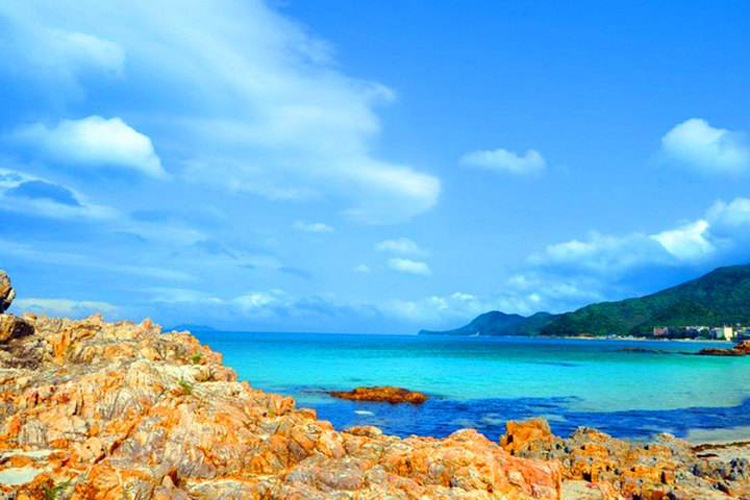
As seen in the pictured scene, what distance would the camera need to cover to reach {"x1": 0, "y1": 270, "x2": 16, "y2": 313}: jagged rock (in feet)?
121

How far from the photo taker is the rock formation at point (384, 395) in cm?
6954

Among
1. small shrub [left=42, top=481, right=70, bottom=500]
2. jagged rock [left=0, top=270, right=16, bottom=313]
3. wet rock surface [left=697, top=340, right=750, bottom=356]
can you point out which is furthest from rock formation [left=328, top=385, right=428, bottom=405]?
wet rock surface [left=697, top=340, right=750, bottom=356]

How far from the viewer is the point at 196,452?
63.0 ft

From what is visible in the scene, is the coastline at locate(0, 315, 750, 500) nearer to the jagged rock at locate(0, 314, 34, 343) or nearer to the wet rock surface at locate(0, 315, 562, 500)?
the wet rock surface at locate(0, 315, 562, 500)

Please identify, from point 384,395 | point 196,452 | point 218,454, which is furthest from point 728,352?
point 196,452

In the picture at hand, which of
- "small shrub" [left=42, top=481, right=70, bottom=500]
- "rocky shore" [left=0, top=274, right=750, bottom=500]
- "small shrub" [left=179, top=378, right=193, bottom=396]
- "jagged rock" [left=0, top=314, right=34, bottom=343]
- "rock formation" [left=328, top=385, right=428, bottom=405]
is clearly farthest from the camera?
"rock formation" [left=328, top=385, right=428, bottom=405]

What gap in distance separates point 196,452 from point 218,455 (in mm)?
792

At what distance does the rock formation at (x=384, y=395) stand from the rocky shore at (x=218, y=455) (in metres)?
40.4

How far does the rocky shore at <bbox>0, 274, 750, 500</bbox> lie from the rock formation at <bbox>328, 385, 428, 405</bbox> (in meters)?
40.4

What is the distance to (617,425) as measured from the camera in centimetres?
5378

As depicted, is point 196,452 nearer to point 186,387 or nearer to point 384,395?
point 186,387

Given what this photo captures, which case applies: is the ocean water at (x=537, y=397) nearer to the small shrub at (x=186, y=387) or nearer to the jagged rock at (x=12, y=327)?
the small shrub at (x=186, y=387)

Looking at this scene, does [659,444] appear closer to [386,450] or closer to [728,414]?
[386,450]

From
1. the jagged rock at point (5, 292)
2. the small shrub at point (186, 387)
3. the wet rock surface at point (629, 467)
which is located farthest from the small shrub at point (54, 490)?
the jagged rock at point (5, 292)
